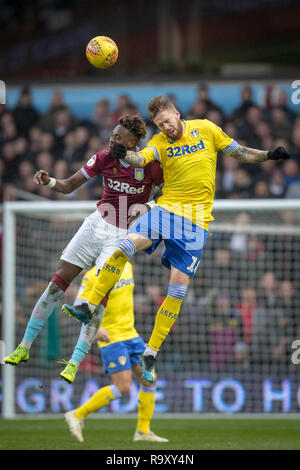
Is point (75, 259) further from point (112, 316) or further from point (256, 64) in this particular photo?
point (256, 64)

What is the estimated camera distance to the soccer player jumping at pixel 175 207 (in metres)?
8.27

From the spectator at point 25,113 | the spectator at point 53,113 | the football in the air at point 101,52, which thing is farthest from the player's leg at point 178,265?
the spectator at point 25,113

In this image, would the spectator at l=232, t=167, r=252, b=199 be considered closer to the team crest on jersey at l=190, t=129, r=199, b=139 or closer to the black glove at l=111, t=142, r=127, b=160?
the team crest on jersey at l=190, t=129, r=199, b=139

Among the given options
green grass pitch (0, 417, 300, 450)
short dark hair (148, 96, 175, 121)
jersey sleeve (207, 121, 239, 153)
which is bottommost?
green grass pitch (0, 417, 300, 450)

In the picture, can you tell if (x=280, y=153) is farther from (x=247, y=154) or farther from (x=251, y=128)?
(x=251, y=128)

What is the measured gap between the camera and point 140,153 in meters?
8.23

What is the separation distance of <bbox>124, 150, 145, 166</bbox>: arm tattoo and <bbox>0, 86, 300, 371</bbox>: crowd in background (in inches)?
207

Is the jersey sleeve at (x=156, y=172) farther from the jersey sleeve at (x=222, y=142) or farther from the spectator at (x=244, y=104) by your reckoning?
the spectator at (x=244, y=104)

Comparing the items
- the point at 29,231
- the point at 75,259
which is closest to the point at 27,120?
the point at 29,231

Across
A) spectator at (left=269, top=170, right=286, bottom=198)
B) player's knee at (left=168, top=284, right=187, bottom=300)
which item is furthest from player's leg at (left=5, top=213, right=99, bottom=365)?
spectator at (left=269, top=170, right=286, bottom=198)

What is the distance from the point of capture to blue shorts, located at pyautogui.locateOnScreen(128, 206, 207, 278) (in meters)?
8.31

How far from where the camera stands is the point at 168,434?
10.5 meters

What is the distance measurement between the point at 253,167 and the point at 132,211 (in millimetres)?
6114

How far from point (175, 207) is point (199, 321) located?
5208 mm
